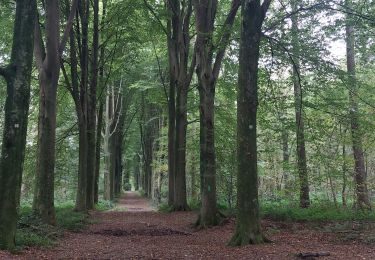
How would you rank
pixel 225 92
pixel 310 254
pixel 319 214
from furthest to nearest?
pixel 225 92 → pixel 319 214 → pixel 310 254

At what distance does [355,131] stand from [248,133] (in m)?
5.61


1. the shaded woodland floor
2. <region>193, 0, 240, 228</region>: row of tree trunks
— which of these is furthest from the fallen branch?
<region>193, 0, 240, 228</region>: row of tree trunks

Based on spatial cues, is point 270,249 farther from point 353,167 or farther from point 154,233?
point 353,167

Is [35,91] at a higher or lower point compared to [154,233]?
higher

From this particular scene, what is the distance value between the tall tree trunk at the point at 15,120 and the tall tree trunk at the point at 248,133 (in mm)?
4405

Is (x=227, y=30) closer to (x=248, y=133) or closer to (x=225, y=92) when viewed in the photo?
(x=248, y=133)

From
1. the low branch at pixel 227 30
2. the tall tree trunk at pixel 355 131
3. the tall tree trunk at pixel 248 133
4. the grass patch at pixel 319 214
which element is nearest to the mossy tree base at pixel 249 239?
the tall tree trunk at pixel 248 133

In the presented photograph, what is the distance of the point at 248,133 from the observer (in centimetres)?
837

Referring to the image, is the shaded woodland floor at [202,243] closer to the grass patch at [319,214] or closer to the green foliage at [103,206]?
the grass patch at [319,214]

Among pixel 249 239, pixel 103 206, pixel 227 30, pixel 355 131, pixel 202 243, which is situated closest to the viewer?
pixel 249 239

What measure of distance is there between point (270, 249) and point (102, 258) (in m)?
3.24

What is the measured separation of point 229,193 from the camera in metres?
15.2

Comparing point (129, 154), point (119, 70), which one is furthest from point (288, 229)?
point (129, 154)

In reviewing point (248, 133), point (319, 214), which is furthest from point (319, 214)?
point (248, 133)
